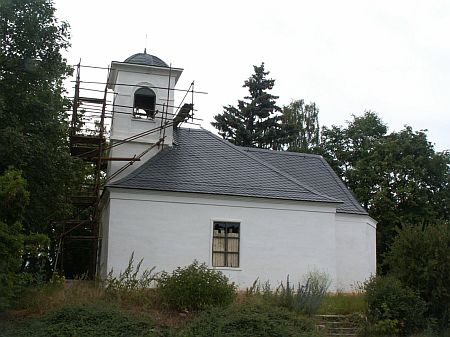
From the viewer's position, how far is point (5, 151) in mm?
18484

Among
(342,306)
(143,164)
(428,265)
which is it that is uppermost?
(143,164)

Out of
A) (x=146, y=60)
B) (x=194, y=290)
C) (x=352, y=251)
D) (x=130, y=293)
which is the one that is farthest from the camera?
(x=146, y=60)

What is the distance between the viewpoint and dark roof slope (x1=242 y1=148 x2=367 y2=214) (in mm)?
28359

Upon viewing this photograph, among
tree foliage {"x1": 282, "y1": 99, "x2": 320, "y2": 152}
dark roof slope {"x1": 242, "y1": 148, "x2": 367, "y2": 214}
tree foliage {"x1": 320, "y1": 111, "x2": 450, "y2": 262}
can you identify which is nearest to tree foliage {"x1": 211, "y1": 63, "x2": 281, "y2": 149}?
tree foliage {"x1": 282, "y1": 99, "x2": 320, "y2": 152}

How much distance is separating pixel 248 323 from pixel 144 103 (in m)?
14.3

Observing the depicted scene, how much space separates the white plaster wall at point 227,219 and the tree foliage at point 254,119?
88.8 ft

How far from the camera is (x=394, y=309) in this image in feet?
60.4

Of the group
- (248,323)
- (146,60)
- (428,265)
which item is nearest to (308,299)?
(248,323)

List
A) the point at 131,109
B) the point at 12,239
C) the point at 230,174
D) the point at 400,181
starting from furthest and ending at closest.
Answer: the point at 400,181 < the point at 131,109 < the point at 230,174 < the point at 12,239

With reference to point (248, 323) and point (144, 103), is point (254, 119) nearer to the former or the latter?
point (144, 103)

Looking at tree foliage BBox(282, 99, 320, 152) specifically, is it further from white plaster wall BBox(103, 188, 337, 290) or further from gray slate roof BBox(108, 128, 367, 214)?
white plaster wall BBox(103, 188, 337, 290)

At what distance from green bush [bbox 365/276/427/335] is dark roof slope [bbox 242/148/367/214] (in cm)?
892

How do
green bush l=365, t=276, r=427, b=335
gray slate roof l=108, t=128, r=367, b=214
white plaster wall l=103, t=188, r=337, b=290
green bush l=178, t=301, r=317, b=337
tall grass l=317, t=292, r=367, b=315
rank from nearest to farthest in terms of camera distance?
green bush l=178, t=301, r=317, b=337, green bush l=365, t=276, r=427, b=335, tall grass l=317, t=292, r=367, b=315, white plaster wall l=103, t=188, r=337, b=290, gray slate roof l=108, t=128, r=367, b=214

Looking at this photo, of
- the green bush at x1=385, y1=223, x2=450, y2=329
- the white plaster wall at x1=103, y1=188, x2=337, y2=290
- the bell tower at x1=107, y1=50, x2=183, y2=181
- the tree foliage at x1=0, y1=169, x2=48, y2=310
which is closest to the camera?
the tree foliage at x1=0, y1=169, x2=48, y2=310
